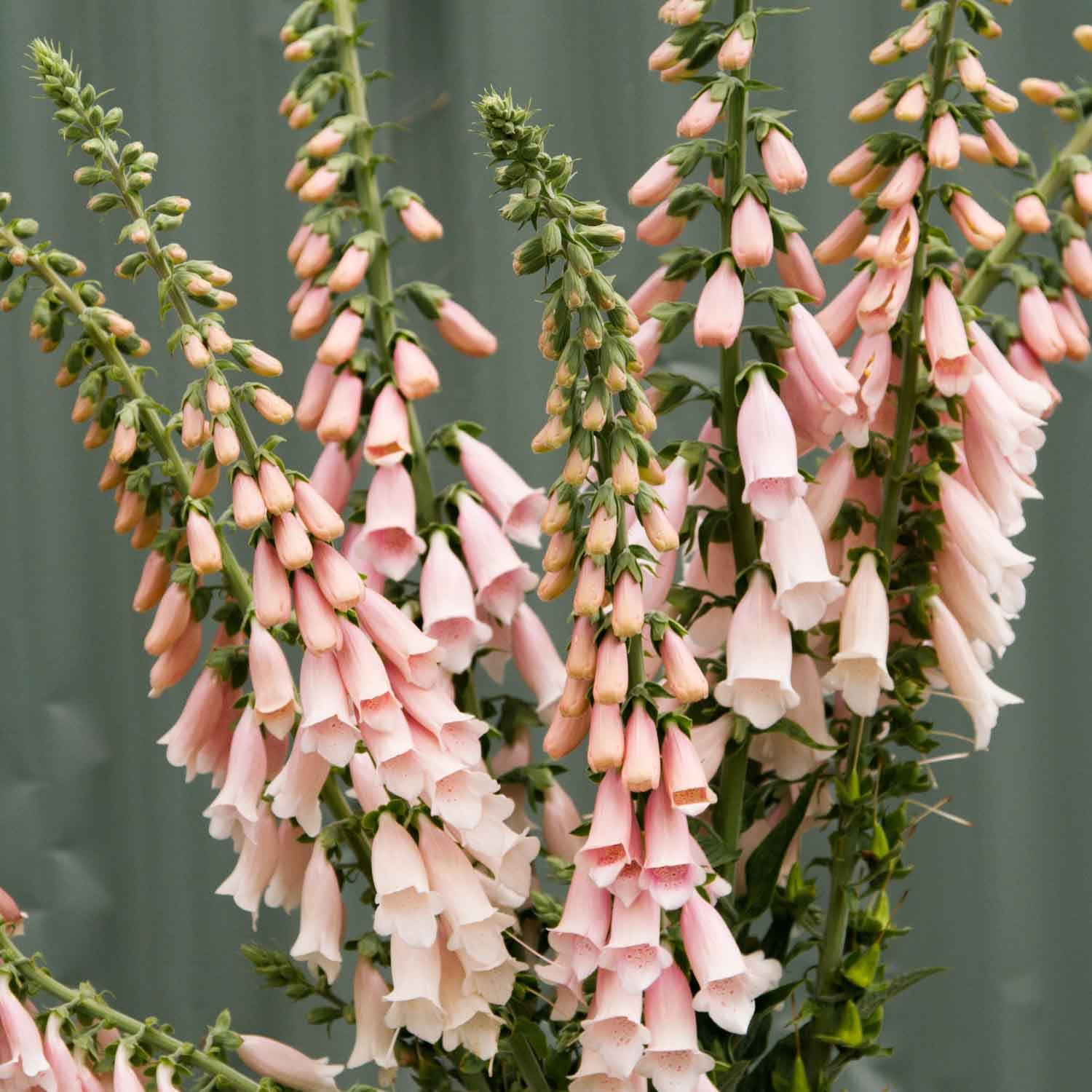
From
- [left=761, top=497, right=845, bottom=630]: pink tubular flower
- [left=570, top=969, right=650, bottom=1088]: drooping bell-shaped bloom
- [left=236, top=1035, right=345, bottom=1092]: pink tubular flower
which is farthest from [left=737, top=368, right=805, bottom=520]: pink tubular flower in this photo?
[left=236, top=1035, right=345, bottom=1092]: pink tubular flower

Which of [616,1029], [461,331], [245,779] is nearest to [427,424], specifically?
[461,331]

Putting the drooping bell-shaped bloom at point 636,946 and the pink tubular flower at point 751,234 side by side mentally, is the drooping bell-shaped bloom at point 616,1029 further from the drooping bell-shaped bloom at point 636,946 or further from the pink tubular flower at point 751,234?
the pink tubular flower at point 751,234

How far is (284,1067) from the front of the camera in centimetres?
Answer: 70

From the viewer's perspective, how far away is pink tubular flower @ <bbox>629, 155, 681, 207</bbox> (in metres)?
0.66

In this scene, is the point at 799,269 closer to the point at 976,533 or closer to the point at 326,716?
the point at 976,533

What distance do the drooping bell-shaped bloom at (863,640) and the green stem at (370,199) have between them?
0.22 meters

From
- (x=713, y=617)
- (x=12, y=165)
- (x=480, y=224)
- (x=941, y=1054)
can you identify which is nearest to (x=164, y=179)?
(x=12, y=165)

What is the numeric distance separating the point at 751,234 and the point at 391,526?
216 millimetres

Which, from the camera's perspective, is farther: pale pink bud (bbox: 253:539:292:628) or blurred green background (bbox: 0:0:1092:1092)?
blurred green background (bbox: 0:0:1092:1092)

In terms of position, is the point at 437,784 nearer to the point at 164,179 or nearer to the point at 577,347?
the point at 577,347

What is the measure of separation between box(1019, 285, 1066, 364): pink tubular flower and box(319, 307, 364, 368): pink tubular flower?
35cm

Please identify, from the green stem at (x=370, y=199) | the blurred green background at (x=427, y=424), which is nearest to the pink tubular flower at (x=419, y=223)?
the green stem at (x=370, y=199)

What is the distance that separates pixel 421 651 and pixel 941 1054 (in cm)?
89

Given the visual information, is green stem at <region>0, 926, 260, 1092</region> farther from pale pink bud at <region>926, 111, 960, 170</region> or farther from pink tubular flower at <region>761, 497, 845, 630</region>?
pale pink bud at <region>926, 111, 960, 170</region>
